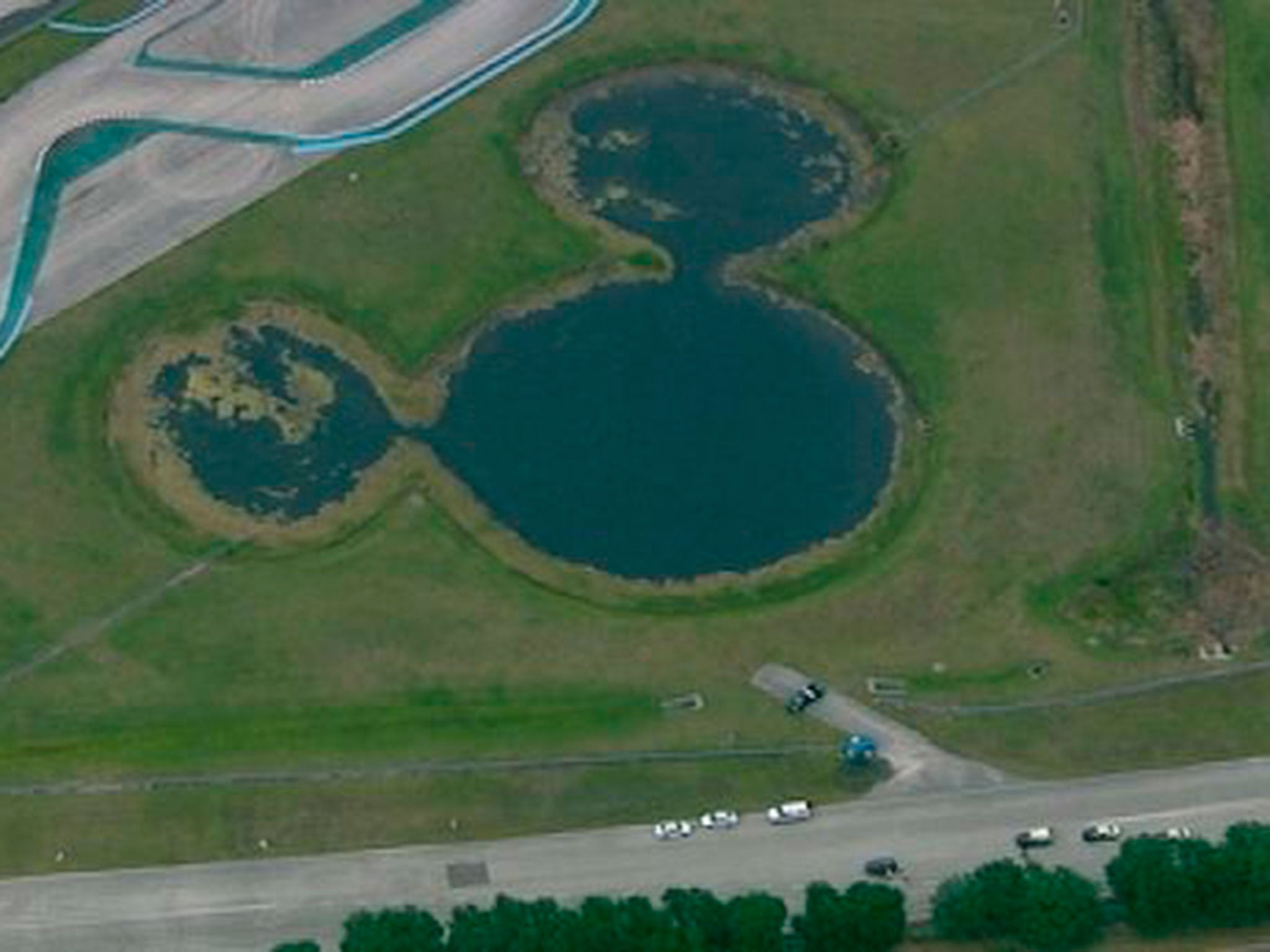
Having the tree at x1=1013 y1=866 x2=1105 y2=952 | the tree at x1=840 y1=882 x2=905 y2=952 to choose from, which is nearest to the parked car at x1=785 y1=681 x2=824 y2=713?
the tree at x1=840 y1=882 x2=905 y2=952

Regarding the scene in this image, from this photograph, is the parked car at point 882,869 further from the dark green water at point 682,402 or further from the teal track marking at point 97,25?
the teal track marking at point 97,25

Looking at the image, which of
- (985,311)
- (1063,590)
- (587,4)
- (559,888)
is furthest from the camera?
(587,4)

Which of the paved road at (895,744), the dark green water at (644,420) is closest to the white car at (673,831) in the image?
the paved road at (895,744)

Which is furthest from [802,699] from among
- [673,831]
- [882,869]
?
[673,831]

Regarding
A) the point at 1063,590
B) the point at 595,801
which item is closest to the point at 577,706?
the point at 595,801

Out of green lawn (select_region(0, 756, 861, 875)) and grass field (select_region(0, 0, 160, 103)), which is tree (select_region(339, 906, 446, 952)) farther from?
grass field (select_region(0, 0, 160, 103))

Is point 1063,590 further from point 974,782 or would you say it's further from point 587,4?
point 587,4

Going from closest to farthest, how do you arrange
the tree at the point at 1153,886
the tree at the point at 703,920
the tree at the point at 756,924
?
the tree at the point at 703,920
the tree at the point at 756,924
the tree at the point at 1153,886

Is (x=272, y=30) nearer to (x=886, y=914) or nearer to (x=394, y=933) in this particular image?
(x=394, y=933)
